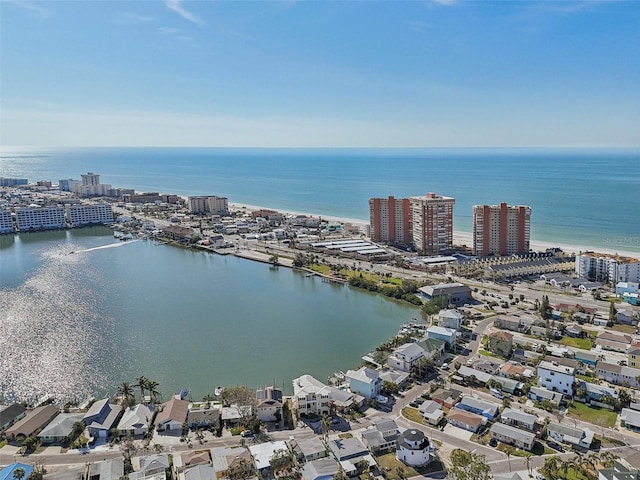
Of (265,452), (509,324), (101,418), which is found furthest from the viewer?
(509,324)

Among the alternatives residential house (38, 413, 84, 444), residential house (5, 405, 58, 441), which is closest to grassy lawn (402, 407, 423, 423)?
residential house (38, 413, 84, 444)

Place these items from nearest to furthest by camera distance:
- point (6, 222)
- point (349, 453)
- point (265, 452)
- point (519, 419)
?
point (349, 453) → point (265, 452) → point (519, 419) → point (6, 222)

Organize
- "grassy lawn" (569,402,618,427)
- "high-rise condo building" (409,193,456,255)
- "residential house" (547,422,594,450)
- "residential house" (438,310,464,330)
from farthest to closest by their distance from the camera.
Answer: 1. "high-rise condo building" (409,193,456,255)
2. "residential house" (438,310,464,330)
3. "grassy lawn" (569,402,618,427)
4. "residential house" (547,422,594,450)

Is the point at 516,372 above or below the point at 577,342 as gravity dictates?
above

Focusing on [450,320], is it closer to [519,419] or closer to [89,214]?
[519,419]

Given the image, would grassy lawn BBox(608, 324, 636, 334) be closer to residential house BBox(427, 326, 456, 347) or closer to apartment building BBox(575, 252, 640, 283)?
apartment building BBox(575, 252, 640, 283)

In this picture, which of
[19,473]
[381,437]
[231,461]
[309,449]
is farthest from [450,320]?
[19,473]

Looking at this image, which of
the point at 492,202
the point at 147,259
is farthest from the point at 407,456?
the point at 492,202

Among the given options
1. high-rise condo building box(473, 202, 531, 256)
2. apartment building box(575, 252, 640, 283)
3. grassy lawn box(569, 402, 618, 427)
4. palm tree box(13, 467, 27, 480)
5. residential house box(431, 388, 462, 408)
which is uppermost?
Answer: high-rise condo building box(473, 202, 531, 256)
